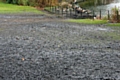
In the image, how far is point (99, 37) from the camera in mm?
20688

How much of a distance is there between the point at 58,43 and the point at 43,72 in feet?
Result: 22.3

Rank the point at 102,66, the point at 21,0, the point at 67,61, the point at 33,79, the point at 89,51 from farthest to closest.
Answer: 1. the point at 21,0
2. the point at 89,51
3. the point at 67,61
4. the point at 102,66
5. the point at 33,79

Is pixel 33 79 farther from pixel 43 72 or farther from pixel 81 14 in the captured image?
pixel 81 14

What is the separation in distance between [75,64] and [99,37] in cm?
854

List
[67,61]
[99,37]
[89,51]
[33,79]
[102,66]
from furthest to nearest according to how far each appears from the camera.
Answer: [99,37] → [89,51] → [67,61] → [102,66] → [33,79]

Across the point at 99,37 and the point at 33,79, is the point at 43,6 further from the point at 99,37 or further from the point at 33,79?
the point at 33,79

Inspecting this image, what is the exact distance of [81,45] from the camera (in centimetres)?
1714

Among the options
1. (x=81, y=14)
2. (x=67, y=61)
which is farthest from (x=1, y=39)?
(x=81, y=14)

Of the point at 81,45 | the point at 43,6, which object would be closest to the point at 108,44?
the point at 81,45

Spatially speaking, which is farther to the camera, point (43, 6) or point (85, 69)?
point (43, 6)

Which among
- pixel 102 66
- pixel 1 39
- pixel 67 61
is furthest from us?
pixel 1 39

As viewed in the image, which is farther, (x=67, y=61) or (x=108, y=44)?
(x=108, y=44)


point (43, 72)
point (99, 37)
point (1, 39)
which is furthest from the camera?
point (99, 37)

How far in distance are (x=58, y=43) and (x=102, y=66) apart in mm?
5877
